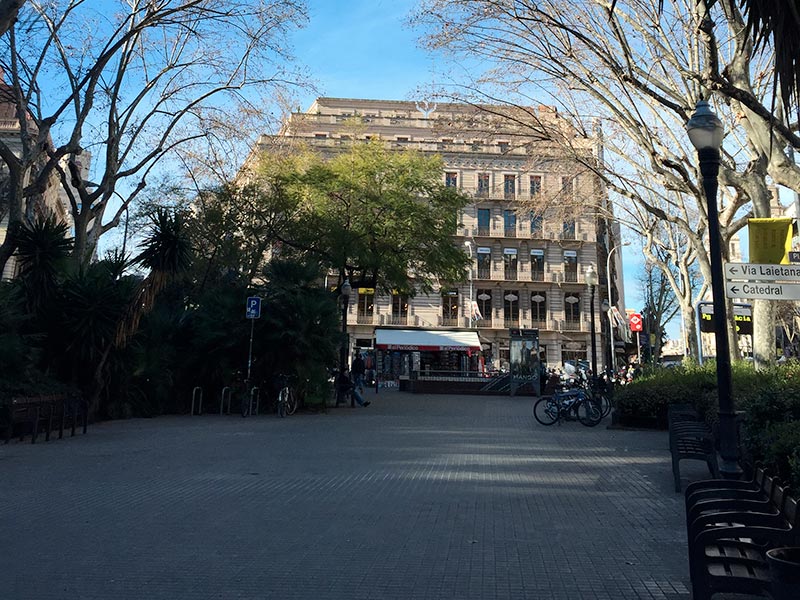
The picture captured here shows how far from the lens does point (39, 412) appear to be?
11.7 meters

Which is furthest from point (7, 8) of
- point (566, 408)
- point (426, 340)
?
point (426, 340)

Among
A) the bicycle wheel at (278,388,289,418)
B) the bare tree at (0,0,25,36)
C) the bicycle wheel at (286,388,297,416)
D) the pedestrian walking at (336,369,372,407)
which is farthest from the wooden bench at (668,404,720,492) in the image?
the pedestrian walking at (336,369,372,407)

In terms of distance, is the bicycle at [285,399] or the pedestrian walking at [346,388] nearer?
the bicycle at [285,399]

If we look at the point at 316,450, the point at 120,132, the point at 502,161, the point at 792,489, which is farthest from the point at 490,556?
the point at 502,161

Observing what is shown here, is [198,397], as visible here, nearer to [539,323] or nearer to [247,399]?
[247,399]

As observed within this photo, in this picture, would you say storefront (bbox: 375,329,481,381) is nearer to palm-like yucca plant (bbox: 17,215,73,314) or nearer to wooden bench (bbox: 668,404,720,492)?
palm-like yucca plant (bbox: 17,215,73,314)

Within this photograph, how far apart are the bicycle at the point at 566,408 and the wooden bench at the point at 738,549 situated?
467 inches

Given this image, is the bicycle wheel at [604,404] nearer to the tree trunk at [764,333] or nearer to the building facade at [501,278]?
the tree trunk at [764,333]

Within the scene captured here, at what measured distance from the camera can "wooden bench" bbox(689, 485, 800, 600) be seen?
11.4 feet

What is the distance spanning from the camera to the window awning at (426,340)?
44656 millimetres

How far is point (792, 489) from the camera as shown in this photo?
440 cm

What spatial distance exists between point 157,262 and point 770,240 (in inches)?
496

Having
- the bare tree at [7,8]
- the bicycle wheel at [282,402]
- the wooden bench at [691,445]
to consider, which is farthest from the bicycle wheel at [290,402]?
the wooden bench at [691,445]

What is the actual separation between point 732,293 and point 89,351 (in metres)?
12.9
